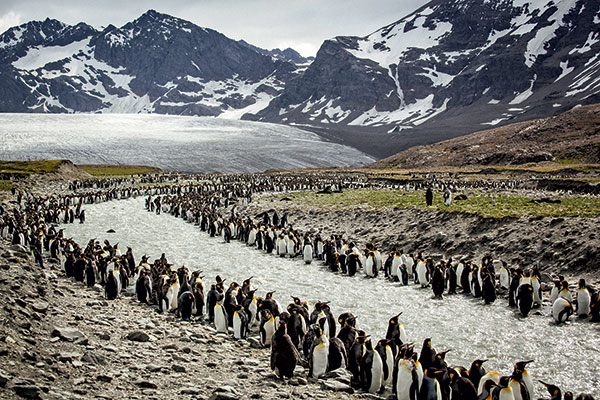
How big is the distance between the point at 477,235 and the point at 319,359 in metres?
11.4

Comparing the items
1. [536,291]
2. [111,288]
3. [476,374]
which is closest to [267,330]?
[476,374]

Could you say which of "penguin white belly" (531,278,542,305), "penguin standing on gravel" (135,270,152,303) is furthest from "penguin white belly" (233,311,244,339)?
"penguin white belly" (531,278,542,305)

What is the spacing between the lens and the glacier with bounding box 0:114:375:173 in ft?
297

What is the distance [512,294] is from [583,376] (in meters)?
4.03

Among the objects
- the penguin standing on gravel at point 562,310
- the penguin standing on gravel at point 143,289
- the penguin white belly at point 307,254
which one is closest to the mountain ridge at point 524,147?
the penguin white belly at point 307,254

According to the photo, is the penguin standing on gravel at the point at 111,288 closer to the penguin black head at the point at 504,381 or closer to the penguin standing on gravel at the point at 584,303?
the penguin black head at the point at 504,381

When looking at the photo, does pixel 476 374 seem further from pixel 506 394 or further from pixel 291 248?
pixel 291 248

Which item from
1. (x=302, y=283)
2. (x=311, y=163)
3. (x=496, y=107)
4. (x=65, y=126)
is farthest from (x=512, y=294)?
(x=496, y=107)

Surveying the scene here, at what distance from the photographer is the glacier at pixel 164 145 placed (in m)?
90.5

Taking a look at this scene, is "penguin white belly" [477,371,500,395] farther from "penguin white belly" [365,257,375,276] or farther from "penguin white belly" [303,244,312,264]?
"penguin white belly" [303,244,312,264]

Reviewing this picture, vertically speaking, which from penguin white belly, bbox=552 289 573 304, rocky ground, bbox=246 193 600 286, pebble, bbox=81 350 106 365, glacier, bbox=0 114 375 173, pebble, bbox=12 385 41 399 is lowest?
pebble, bbox=81 350 106 365

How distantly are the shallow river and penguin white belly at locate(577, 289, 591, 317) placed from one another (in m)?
0.25

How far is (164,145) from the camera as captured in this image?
10344cm

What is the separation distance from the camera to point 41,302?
925 cm
